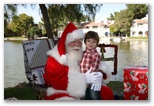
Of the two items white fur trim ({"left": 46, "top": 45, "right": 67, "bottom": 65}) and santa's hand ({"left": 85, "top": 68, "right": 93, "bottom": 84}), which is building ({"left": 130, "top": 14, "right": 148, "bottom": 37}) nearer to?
santa's hand ({"left": 85, "top": 68, "right": 93, "bottom": 84})

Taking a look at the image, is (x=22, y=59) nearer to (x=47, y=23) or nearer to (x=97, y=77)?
(x=47, y=23)

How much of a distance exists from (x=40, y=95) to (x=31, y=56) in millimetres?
329

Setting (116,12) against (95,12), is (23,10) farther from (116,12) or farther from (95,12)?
(116,12)

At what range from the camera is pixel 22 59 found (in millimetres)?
2656

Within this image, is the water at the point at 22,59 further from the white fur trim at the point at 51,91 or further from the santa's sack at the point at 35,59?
the white fur trim at the point at 51,91

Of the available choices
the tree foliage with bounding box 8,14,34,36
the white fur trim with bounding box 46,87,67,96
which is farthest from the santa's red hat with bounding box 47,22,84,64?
the tree foliage with bounding box 8,14,34,36

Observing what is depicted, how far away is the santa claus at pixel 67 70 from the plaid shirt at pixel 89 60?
35 mm

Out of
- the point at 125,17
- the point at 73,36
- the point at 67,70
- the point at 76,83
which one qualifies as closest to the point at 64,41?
the point at 73,36

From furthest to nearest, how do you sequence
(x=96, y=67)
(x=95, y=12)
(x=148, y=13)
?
(x=95, y=12), (x=148, y=13), (x=96, y=67)

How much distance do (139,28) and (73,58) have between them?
649 mm

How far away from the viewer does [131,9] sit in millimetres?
2533

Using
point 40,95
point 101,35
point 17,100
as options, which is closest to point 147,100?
point 101,35

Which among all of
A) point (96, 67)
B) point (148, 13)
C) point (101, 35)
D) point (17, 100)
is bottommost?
point (17, 100)

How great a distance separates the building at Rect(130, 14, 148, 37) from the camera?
252 centimetres
